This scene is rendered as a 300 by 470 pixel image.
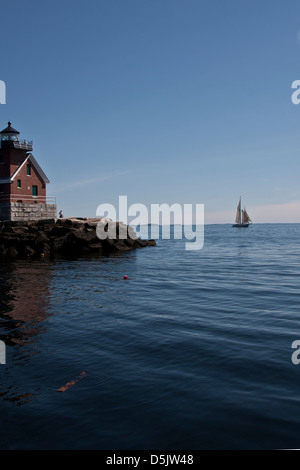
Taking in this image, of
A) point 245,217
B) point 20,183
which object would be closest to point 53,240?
point 20,183

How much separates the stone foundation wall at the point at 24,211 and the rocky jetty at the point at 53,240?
219 cm

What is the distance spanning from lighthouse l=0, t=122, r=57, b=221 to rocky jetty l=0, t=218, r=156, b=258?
3315 mm

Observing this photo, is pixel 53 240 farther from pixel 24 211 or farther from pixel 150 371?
pixel 150 371

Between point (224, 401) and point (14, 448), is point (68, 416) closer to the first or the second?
point (14, 448)

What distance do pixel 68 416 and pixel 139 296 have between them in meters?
12.6

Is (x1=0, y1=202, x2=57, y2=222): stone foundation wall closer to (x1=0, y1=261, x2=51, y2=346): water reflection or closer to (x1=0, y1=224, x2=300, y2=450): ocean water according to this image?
(x1=0, y1=261, x2=51, y2=346): water reflection

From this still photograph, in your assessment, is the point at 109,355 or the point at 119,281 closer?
the point at 109,355

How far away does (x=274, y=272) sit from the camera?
29.1m

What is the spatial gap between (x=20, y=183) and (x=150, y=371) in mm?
51989

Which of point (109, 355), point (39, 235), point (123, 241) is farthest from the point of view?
point (123, 241)

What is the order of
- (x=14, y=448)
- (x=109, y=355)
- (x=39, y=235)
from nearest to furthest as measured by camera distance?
(x=14, y=448), (x=109, y=355), (x=39, y=235)

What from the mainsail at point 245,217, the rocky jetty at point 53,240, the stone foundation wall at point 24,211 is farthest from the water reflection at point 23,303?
the mainsail at point 245,217

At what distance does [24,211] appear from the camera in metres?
53.7
